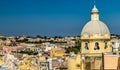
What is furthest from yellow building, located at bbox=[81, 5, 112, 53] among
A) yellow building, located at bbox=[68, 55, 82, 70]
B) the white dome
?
yellow building, located at bbox=[68, 55, 82, 70]

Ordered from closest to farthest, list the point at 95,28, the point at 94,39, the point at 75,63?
the point at 75,63 < the point at 95,28 < the point at 94,39

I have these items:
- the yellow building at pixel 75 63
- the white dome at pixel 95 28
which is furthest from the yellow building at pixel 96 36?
the yellow building at pixel 75 63

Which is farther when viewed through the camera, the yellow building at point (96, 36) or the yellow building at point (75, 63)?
the yellow building at point (96, 36)

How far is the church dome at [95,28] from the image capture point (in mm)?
32594

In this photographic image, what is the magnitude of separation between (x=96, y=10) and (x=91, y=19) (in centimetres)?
76

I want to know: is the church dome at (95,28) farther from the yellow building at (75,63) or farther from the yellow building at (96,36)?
the yellow building at (75,63)

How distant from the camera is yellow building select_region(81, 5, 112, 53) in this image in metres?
32.6

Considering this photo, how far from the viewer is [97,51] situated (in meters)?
32.8

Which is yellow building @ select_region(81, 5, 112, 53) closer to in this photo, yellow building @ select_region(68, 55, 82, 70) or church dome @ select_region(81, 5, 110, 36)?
church dome @ select_region(81, 5, 110, 36)

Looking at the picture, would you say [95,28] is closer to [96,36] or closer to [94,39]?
[96,36]

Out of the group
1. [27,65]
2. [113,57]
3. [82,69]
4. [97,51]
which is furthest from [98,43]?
[27,65]

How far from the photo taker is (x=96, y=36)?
32656 mm

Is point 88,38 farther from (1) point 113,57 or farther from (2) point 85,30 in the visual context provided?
(1) point 113,57

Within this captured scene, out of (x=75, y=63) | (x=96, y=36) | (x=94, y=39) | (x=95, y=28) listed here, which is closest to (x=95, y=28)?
(x=95, y=28)
